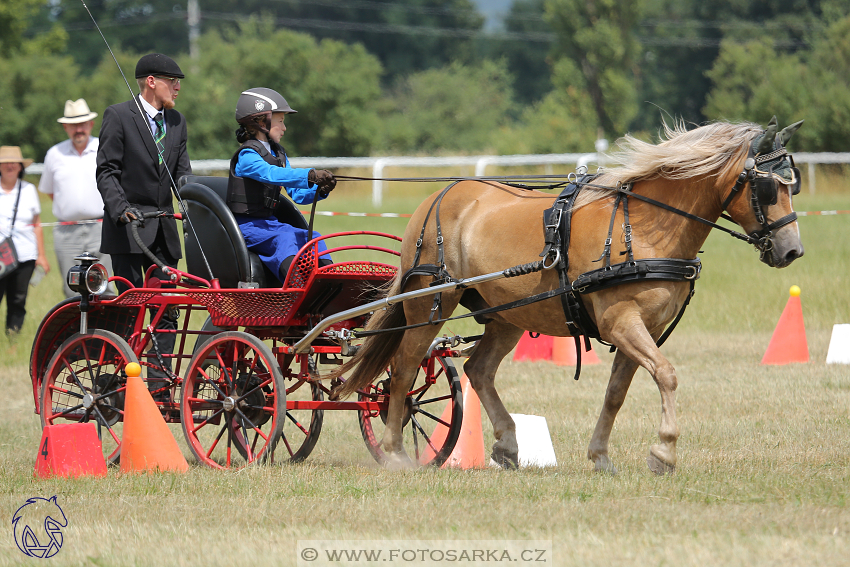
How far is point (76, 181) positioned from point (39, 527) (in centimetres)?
548

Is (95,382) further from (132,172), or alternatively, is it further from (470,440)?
(470,440)

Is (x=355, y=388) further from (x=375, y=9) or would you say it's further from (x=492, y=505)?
(x=375, y=9)

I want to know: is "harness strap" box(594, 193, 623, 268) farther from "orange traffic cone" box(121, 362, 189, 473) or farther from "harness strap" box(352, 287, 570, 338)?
"orange traffic cone" box(121, 362, 189, 473)

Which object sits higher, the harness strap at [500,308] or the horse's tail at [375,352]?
the harness strap at [500,308]

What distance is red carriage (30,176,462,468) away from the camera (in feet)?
19.4

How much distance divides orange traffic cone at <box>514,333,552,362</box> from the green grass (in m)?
1.59

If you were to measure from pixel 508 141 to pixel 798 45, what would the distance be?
1837cm

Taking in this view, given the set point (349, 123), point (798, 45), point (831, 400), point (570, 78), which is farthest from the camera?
point (798, 45)

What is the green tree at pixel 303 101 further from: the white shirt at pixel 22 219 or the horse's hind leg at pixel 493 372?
the horse's hind leg at pixel 493 372

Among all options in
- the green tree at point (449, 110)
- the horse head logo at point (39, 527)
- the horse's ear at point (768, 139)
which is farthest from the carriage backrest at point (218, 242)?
the green tree at point (449, 110)

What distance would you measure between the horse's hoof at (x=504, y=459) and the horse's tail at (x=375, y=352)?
85 cm

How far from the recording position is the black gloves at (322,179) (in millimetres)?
5836

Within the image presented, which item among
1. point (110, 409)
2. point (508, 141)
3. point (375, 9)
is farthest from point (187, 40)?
point (110, 409)

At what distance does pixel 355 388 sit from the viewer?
6.23 m
